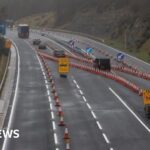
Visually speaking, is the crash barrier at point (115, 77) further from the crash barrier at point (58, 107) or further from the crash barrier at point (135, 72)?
the crash barrier at point (58, 107)

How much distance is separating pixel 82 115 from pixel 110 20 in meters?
94.3

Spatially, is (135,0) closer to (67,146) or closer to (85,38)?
(85,38)

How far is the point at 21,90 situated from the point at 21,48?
182 ft

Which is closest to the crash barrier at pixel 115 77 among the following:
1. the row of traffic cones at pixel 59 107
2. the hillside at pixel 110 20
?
the row of traffic cones at pixel 59 107

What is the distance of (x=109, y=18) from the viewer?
140m

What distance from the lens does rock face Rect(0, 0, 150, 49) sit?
113875 millimetres

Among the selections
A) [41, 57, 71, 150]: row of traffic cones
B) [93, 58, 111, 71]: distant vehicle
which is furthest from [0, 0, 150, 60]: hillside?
[41, 57, 71, 150]: row of traffic cones

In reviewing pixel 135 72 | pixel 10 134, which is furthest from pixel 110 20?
pixel 10 134

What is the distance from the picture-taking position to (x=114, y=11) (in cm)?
14112

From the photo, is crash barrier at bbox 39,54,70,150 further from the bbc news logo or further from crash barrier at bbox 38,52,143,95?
crash barrier at bbox 38,52,143,95

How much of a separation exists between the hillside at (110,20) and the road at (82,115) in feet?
149

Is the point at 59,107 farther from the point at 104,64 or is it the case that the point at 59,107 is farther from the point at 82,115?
the point at 104,64

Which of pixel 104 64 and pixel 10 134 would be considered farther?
pixel 104 64

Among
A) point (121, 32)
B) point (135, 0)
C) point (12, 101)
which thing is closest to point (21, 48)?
point (121, 32)
